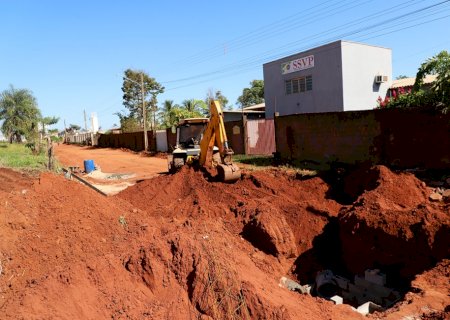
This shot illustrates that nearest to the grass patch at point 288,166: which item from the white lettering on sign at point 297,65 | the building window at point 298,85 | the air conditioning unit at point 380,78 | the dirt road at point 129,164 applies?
the dirt road at point 129,164

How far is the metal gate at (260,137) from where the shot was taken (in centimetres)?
2167

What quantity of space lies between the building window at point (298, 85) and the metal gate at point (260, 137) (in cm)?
468

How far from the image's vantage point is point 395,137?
11977mm

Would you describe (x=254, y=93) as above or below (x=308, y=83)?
above

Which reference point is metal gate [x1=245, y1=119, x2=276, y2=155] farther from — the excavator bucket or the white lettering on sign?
the excavator bucket

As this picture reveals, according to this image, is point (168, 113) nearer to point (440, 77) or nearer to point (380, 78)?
point (380, 78)

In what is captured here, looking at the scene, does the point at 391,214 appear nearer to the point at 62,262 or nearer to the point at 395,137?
the point at 62,262

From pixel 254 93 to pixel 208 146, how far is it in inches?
2331

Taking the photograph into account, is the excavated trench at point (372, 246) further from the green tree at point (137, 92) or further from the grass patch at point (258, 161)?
the green tree at point (137, 92)

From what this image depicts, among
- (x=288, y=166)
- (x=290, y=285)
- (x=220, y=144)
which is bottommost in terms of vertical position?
(x=290, y=285)

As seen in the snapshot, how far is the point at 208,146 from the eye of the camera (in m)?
12.2

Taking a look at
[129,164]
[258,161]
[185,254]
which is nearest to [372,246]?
[185,254]

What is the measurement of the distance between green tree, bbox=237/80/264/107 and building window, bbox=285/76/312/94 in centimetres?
4263

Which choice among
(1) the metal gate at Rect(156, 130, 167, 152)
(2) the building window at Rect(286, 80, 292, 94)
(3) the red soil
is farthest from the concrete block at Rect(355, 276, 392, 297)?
(1) the metal gate at Rect(156, 130, 167, 152)
